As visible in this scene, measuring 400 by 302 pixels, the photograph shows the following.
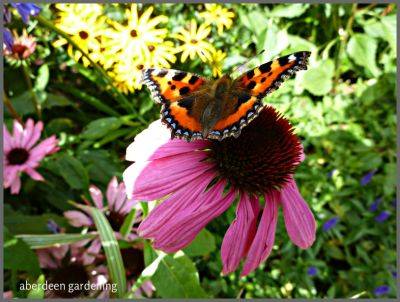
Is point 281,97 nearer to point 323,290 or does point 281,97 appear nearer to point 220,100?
point 323,290

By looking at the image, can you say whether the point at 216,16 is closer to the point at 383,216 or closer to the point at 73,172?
the point at 73,172

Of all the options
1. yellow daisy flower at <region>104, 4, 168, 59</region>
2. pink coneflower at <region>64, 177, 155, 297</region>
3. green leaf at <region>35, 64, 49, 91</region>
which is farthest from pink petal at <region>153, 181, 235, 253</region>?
green leaf at <region>35, 64, 49, 91</region>

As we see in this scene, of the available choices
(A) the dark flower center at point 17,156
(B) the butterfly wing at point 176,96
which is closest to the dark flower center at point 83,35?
(A) the dark flower center at point 17,156

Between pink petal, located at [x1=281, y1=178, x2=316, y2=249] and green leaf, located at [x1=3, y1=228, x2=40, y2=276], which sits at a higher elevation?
pink petal, located at [x1=281, y1=178, x2=316, y2=249]

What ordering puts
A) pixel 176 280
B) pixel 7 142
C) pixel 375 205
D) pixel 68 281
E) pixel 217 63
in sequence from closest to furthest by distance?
pixel 176 280 → pixel 68 281 → pixel 217 63 → pixel 7 142 → pixel 375 205

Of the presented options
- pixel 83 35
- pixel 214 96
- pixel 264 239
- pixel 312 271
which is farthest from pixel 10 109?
pixel 312 271

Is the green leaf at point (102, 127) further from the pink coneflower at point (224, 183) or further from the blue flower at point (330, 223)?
the blue flower at point (330, 223)

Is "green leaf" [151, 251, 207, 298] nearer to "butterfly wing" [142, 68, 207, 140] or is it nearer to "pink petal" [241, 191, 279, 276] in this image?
"pink petal" [241, 191, 279, 276]
